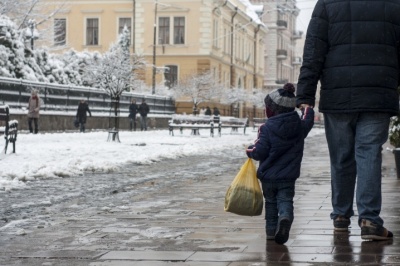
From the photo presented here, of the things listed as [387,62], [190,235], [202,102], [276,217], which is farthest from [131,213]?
[202,102]

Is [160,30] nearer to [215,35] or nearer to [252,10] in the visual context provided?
[215,35]

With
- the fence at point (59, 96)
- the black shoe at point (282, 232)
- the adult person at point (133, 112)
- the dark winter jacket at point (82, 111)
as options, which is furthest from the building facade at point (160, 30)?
the black shoe at point (282, 232)

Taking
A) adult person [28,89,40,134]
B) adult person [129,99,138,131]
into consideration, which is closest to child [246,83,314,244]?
adult person [28,89,40,134]

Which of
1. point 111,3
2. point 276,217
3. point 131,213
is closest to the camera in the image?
point 276,217

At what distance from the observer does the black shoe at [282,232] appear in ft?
22.4

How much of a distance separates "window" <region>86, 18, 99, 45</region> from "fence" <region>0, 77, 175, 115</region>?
15489mm

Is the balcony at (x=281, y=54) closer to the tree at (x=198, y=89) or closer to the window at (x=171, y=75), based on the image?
the window at (x=171, y=75)

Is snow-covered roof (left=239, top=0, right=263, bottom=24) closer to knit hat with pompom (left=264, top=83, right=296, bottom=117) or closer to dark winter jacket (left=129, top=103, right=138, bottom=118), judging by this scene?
dark winter jacket (left=129, top=103, right=138, bottom=118)

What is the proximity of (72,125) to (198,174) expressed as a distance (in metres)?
27.6

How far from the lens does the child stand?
711 cm

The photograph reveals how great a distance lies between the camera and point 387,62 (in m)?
7.34

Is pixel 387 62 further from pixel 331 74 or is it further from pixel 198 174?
pixel 198 174

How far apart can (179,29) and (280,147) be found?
62492mm

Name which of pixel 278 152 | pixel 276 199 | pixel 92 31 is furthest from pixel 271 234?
pixel 92 31
